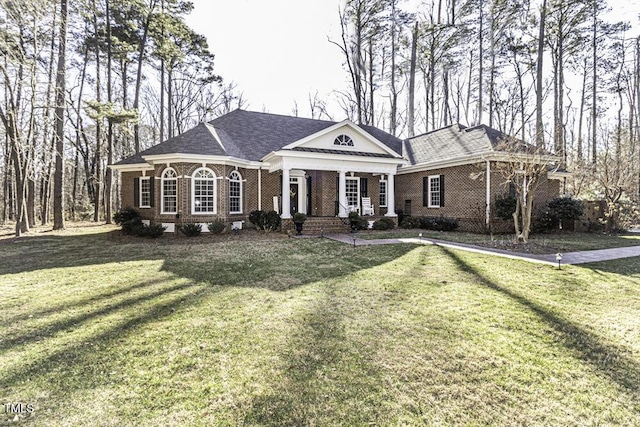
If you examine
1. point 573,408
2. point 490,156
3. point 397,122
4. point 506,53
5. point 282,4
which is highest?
point 506,53

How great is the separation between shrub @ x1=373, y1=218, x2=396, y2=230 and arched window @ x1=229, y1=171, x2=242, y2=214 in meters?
6.79

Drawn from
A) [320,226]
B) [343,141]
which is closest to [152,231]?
[320,226]

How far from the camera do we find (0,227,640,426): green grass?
2707 mm

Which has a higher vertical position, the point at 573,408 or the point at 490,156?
the point at 490,156

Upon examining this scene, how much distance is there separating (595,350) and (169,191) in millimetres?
14762

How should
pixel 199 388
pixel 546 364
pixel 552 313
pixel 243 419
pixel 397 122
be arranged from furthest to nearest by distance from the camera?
1. pixel 397 122
2. pixel 552 313
3. pixel 546 364
4. pixel 199 388
5. pixel 243 419

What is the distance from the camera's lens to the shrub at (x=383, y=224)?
606 inches

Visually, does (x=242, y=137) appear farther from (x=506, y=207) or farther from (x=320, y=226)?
(x=506, y=207)

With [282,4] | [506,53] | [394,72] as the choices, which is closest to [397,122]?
[394,72]

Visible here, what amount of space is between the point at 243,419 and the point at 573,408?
286 centimetres

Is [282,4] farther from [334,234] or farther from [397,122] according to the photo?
[397,122]

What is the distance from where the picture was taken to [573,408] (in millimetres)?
2713

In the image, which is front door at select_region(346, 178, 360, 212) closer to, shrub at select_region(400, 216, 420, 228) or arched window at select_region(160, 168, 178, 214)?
shrub at select_region(400, 216, 420, 228)

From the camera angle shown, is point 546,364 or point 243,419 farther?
point 546,364
